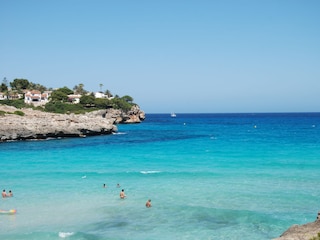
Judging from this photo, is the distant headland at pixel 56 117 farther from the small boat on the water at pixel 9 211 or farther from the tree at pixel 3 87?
the small boat on the water at pixel 9 211

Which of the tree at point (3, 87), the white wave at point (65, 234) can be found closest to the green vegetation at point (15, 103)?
the tree at point (3, 87)

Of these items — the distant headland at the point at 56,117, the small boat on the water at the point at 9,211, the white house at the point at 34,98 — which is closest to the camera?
the small boat on the water at the point at 9,211

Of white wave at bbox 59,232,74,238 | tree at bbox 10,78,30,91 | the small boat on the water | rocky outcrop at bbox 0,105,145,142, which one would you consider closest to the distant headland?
rocky outcrop at bbox 0,105,145,142

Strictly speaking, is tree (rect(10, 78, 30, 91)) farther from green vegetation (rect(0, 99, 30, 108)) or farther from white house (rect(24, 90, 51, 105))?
green vegetation (rect(0, 99, 30, 108))

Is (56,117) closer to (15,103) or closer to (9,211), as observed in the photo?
(15,103)

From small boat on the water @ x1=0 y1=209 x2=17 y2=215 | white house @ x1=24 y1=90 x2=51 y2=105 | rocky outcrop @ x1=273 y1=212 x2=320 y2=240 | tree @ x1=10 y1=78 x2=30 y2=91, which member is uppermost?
tree @ x1=10 y1=78 x2=30 y2=91

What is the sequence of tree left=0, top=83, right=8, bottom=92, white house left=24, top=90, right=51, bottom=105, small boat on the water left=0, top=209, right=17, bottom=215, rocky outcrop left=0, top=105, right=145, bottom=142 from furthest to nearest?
tree left=0, top=83, right=8, bottom=92, white house left=24, top=90, right=51, bottom=105, rocky outcrop left=0, top=105, right=145, bottom=142, small boat on the water left=0, top=209, right=17, bottom=215

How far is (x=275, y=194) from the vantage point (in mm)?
26922

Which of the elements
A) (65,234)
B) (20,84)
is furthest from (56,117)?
(20,84)

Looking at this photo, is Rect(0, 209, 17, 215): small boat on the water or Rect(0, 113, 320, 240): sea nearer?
Rect(0, 113, 320, 240): sea

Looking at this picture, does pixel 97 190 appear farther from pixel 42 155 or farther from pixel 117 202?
pixel 42 155

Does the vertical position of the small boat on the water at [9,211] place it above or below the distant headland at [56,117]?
below

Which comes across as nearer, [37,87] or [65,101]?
[65,101]

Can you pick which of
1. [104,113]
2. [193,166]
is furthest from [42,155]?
[104,113]
